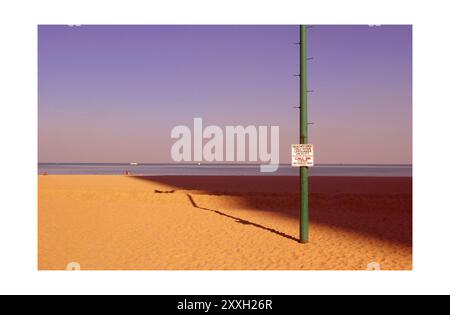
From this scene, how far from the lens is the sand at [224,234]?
6.73 metres

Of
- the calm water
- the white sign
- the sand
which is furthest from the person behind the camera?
the calm water

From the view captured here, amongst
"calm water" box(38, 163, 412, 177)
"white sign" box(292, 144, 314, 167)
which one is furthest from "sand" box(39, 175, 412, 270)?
"calm water" box(38, 163, 412, 177)

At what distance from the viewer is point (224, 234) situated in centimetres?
901

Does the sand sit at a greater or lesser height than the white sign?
lesser

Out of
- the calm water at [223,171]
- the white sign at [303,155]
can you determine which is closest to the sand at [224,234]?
the white sign at [303,155]

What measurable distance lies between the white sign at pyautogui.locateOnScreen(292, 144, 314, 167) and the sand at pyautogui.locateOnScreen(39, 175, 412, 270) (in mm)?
1837

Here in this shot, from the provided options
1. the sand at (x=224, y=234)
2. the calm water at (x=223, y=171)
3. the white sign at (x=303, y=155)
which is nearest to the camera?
the sand at (x=224, y=234)

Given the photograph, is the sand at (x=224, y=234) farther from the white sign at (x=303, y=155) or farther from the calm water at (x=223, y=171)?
the calm water at (x=223, y=171)

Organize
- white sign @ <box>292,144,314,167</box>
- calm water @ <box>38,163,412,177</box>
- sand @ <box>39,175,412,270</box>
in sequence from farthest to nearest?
1. calm water @ <box>38,163,412,177</box>
2. white sign @ <box>292,144,314,167</box>
3. sand @ <box>39,175,412,270</box>

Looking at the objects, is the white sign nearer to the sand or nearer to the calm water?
the sand

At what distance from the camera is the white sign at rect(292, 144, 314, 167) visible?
7.29m

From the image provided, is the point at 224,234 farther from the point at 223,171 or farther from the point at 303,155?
the point at 223,171

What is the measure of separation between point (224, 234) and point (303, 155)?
3.09 m

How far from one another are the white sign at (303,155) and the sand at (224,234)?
1.84 m
